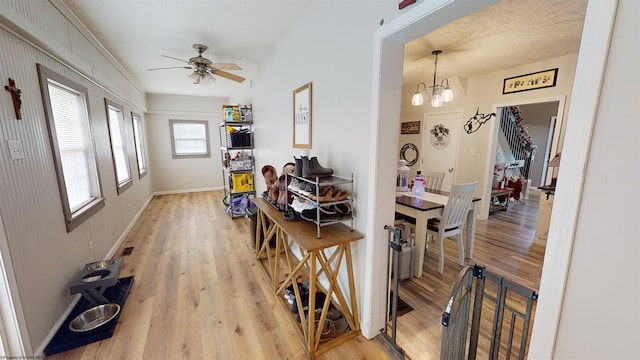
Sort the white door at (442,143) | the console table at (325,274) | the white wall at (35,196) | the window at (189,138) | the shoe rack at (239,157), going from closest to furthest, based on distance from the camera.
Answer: the white wall at (35,196) < the console table at (325,274) < the shoe rack at (239,157) < the white door at (442,143) < the window at (189,138)

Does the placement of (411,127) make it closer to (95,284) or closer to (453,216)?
(453,216)

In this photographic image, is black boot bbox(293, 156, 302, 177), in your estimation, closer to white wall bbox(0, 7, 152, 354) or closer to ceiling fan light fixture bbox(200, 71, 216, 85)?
white wall bbox(0, 7, 152, 354)

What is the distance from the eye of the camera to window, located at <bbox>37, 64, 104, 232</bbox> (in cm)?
195

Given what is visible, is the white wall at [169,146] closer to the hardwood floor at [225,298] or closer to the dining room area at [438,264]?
the hardwood floor at [225,298]

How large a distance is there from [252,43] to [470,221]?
3290mm

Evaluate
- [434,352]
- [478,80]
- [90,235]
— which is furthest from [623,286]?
[478,80]

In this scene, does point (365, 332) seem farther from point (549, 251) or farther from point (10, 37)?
point (10, 37)

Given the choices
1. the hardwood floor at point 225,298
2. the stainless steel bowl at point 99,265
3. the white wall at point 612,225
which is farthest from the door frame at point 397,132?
the stainless steel bowl at point 99,265

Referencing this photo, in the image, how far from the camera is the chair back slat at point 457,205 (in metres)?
2.32

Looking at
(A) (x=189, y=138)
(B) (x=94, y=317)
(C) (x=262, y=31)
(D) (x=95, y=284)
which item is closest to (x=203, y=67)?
(C) (x=262, y=31)

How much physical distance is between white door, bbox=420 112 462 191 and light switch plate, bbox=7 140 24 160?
5.24 metres

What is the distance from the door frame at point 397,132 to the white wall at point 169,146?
6106 mm

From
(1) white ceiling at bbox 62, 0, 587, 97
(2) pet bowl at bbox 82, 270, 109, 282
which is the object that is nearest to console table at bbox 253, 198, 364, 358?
(2) pet bowl at bbox 82, 270, 109, 282

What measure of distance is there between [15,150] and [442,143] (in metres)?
5.39
